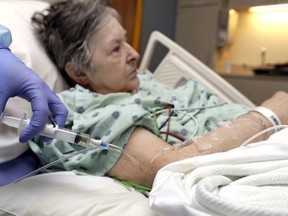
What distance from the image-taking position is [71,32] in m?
1.32

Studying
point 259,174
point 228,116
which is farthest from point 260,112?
point 259,174

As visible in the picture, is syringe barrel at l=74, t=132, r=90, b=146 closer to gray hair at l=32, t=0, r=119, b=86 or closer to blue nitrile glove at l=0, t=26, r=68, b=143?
blue nitrile glove at l=0, t=26, r=68, b=143

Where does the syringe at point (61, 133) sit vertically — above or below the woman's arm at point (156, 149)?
above

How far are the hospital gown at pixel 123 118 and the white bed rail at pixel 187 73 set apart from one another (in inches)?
9.3

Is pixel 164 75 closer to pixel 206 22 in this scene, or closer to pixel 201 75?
pixel 201 75

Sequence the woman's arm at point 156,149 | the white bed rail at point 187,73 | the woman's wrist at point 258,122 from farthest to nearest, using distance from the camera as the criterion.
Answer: the white bed rail at point 187,73 → the woman's wrist at point 258,122 → the woman's arm at point 156,149

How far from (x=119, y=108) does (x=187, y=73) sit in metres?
0.83

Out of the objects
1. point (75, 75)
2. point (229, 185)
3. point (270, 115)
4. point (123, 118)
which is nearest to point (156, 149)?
point (123, 118)

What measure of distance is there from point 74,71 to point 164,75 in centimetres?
64

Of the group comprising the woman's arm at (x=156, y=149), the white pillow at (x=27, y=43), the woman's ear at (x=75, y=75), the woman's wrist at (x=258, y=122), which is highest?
the white pillow at (x=27, y=43)

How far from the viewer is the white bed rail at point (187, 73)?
1.70 metres

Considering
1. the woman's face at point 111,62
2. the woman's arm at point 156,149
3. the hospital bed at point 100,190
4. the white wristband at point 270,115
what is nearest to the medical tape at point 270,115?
the white wristband at point 270,115

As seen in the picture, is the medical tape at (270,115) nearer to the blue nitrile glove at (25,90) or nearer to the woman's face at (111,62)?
the woman's face at (111,62)

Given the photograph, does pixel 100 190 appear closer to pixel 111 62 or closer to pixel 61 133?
pixel 61 133
